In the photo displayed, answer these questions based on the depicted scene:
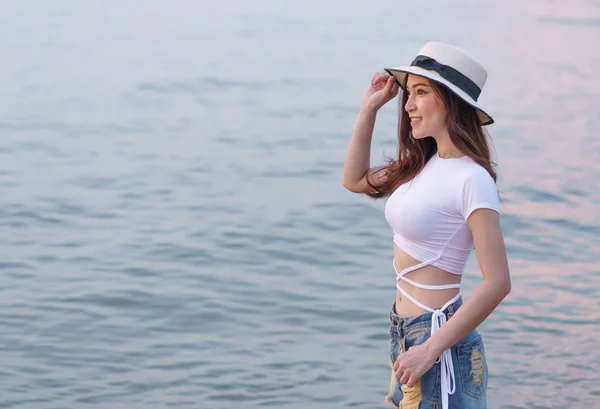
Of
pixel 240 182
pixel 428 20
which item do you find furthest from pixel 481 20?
pixel 240 182

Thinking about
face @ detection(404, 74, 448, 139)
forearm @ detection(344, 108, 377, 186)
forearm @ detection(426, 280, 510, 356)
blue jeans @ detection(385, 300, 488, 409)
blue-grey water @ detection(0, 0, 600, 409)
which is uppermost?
face @ detection(404, 74, 448, 139)

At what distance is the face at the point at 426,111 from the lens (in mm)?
3363

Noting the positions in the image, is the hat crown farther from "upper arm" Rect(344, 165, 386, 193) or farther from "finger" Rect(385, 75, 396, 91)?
"upper arm" Rect(344, 165, 386, 193)

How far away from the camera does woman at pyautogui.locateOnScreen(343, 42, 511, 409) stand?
3.16 metres

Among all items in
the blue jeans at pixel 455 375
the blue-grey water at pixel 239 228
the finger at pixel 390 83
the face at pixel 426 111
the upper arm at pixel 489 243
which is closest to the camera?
the upper arm at pixel 489 243

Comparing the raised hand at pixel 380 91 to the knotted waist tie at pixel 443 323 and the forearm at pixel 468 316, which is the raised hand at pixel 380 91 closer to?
the knotted waist tie at pixel 443 323

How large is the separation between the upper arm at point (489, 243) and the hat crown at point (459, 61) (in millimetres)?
481

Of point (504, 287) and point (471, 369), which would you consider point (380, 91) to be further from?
point (471, 369)

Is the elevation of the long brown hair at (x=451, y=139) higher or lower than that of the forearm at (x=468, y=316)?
higher

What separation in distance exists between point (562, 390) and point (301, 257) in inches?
118

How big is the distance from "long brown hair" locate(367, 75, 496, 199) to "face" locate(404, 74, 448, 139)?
0.06ft

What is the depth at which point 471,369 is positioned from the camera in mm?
3270

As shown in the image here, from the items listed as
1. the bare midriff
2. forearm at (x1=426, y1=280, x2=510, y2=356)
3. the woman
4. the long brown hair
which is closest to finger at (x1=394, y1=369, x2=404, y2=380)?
the woman

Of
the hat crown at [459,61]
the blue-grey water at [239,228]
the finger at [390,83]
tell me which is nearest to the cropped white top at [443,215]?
the hat crown at [459,61]
